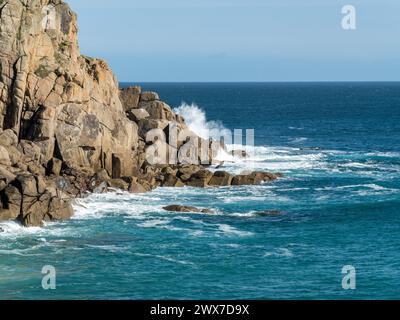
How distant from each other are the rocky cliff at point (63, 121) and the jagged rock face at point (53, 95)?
118 millimetres

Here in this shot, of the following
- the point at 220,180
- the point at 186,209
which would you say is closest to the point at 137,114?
the point at 220,180

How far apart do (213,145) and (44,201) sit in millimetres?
45659

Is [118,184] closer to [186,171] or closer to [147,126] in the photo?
[186,171]

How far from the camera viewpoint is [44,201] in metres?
78.9

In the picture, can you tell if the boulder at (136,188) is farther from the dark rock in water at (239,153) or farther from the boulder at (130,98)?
the dark rock in water at (239,153)

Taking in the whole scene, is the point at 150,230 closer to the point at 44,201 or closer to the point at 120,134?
the point at 44,201

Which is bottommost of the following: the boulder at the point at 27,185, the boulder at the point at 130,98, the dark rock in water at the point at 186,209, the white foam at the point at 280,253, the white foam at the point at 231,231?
the white foam at the point at 280,253

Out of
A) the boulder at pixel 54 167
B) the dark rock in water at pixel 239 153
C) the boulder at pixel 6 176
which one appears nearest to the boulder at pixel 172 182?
the boulder at pixel 54 167

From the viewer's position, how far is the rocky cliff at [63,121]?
91.4m

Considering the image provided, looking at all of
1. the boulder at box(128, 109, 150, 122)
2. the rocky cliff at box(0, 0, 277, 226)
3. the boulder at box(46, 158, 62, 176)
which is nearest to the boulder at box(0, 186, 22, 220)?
the rocky cliff at box(0, 0, 277, 226)

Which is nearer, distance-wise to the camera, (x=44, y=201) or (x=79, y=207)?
(x=44, y=201)
